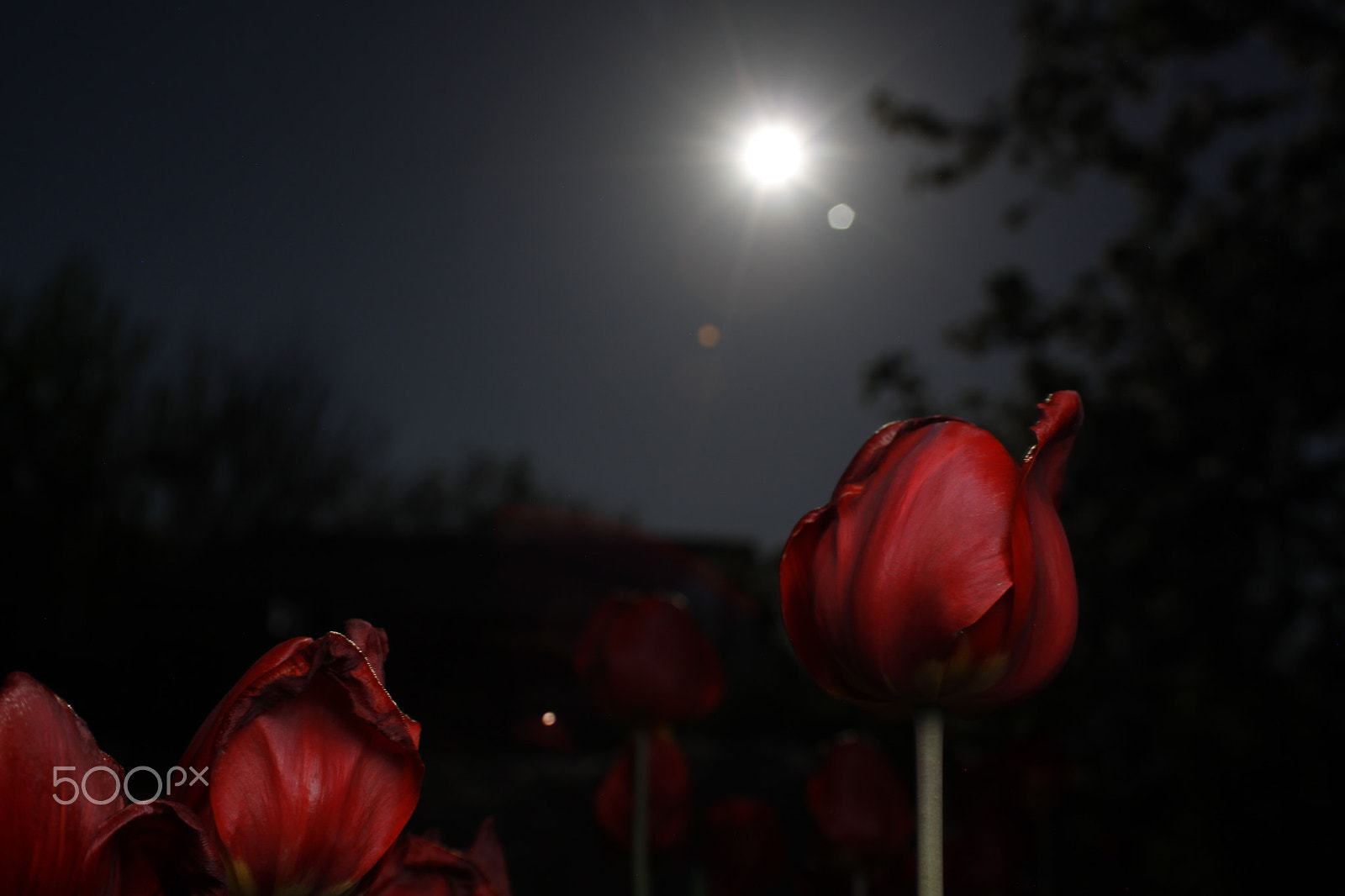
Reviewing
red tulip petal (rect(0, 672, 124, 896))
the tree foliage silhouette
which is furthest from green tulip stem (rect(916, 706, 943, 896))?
the tree foliage silhouette

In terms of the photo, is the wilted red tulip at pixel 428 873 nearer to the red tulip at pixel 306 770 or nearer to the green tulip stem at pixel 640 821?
the red tulip at pixel 306 770

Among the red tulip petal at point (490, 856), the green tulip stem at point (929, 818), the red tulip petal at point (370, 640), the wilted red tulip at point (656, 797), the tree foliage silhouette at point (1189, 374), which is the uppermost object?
the tree foliage silhouette at point (1189, 374)

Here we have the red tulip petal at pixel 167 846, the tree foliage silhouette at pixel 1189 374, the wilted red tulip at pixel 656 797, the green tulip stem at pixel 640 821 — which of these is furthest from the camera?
the tree foliage silhouette at pixel 1189 374

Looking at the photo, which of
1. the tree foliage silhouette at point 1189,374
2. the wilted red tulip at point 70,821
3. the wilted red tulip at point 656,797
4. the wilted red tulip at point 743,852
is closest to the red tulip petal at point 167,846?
the wilted red tulip at point 70,821

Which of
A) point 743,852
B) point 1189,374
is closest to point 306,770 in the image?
point 743,852

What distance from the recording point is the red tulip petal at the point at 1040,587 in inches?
17.3

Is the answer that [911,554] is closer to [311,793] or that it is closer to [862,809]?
[311,793]

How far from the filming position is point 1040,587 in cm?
44

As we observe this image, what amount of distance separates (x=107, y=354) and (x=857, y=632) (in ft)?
23.4

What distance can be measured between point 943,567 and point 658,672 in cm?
71

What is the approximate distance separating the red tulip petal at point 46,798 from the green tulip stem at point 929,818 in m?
0.28

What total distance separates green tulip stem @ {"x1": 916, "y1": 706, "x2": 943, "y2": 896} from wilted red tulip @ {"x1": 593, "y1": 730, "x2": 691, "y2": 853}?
→ 68cm

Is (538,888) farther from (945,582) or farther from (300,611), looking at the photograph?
(300,611)

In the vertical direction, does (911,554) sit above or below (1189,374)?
below
